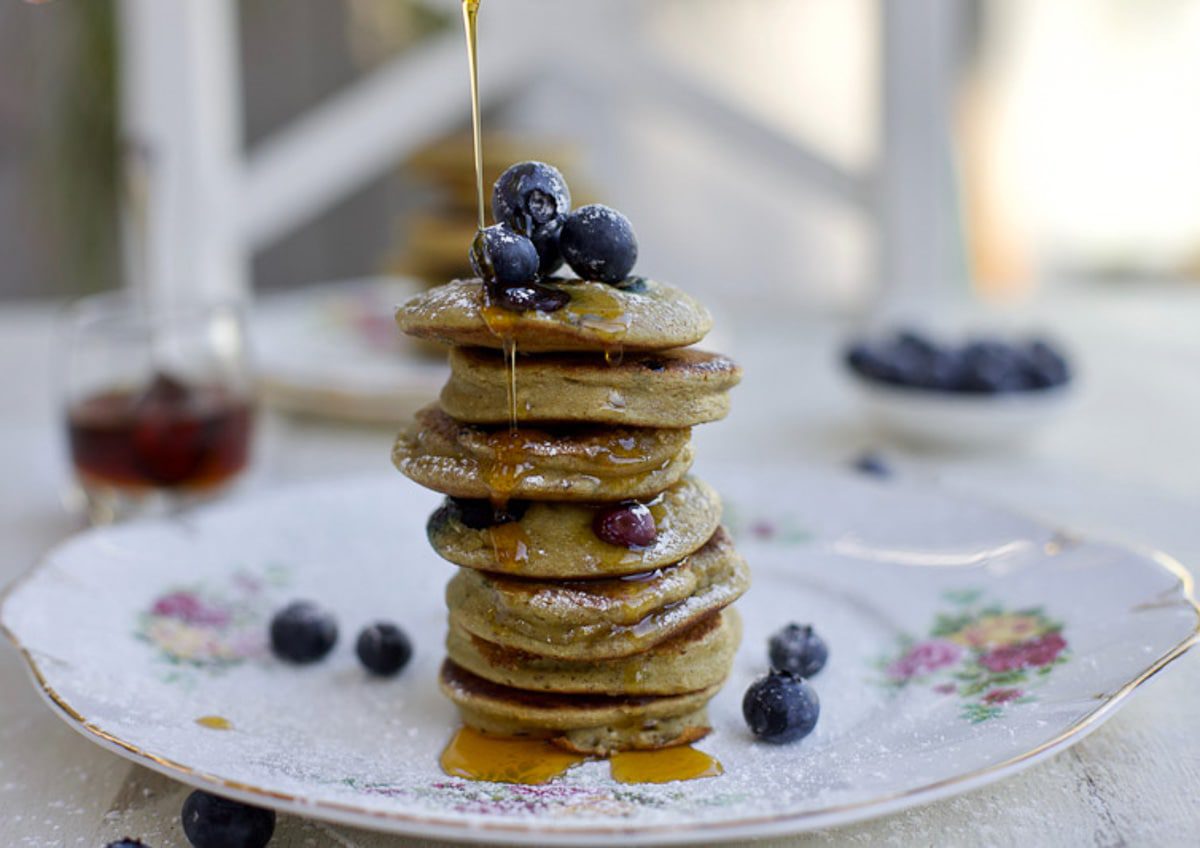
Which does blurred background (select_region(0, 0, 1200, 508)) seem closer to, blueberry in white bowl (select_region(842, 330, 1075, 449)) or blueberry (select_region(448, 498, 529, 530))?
blueberry in white bowl (select_region(842, 330, 1075, 449))

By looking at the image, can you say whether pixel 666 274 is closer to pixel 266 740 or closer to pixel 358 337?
pixel 358 337

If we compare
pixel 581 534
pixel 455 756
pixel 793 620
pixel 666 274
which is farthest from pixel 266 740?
pixel 666 274

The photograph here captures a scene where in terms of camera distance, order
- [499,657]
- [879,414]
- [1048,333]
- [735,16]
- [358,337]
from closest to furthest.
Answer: [499,657] < [879,414] < [358,337] < [1048,333] < [735,16]

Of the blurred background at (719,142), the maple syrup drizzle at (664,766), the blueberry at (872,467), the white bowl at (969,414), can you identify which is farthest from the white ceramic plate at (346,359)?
the maple syrup drizzle at (664,766)

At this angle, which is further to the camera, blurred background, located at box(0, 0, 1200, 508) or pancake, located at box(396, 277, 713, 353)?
blurred background, located at box(0, 0, 1200, 508)

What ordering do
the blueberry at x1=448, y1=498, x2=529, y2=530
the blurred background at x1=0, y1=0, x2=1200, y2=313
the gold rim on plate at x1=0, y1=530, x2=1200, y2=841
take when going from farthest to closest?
the blurred background at x1=0, y1=0, x2=1200, y2=313
the blueberry at x1=448, y1=498, x2=529, y2=530
the gold rim on plate at x1=0, y1=530, x2=1200, y2=841

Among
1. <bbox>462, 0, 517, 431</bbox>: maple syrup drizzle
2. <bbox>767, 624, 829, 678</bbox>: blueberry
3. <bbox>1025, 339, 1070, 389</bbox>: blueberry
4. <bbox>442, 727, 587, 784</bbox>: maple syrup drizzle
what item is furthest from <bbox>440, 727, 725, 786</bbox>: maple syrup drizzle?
<bbox>1025, 339, 1070, 389</bbox>: blueberry
